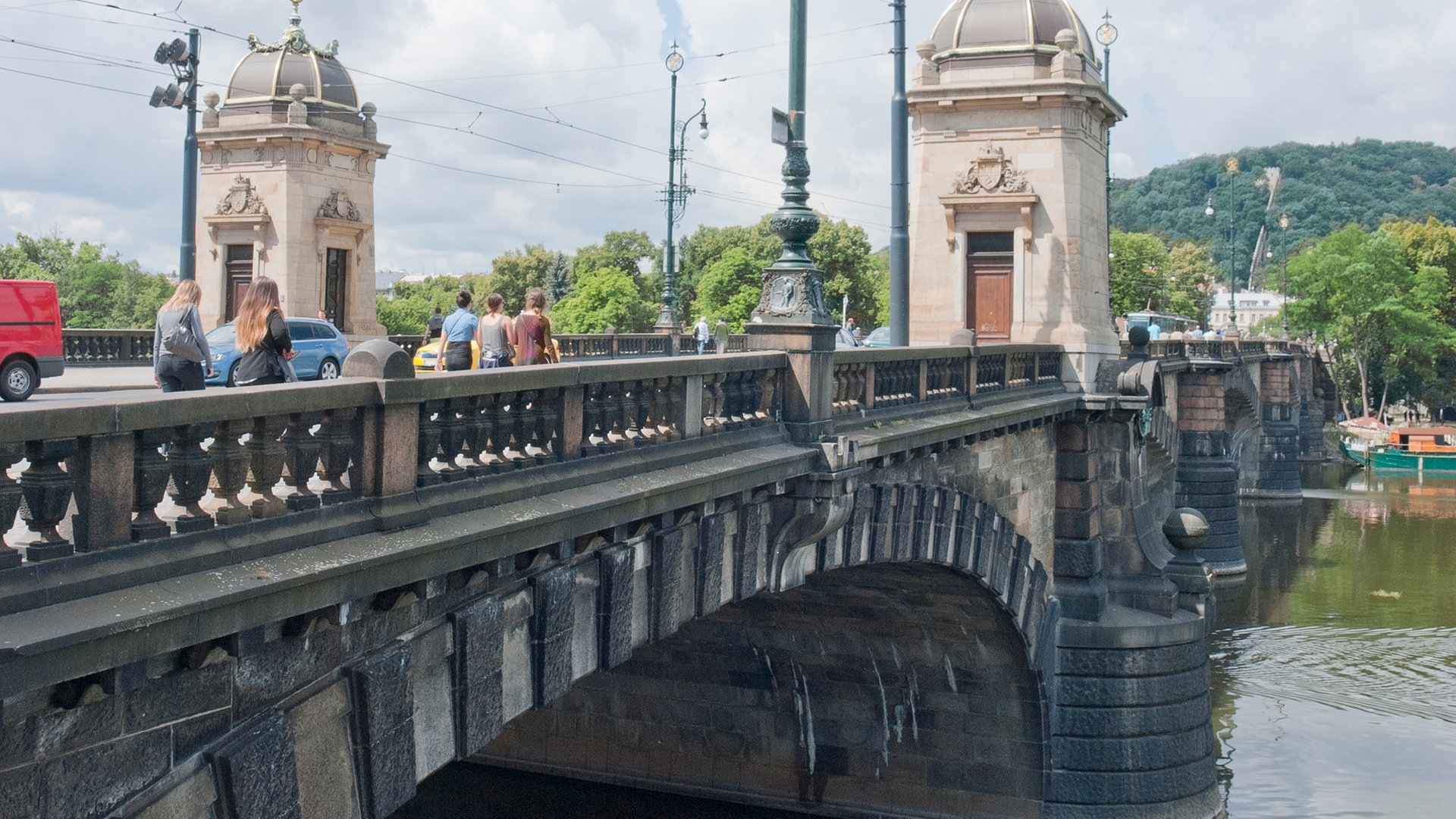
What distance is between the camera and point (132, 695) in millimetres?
4691

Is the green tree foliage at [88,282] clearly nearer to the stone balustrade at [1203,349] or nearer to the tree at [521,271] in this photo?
the tree at [521,271]

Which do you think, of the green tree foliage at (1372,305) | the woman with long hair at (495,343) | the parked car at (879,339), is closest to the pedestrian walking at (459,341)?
the woman with long hair at (495,343)

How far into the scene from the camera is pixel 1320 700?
26.5 metres

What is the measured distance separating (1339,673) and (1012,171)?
13729mm

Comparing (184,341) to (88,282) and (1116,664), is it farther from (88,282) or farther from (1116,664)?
(88,282)

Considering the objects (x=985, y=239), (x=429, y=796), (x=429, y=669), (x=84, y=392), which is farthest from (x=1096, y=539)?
(x=429, y=669)

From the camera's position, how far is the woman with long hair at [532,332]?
36.7 ft

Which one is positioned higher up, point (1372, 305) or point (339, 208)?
point (1372, 305)

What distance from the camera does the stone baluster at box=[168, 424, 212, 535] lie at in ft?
16.4

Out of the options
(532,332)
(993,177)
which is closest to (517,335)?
(532,332)

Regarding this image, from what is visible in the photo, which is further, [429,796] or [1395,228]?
[1395,228]

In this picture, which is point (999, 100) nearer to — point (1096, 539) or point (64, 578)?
point (1096, 539)

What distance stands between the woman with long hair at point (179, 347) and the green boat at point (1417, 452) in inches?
2521

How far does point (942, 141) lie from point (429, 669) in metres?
16.3
